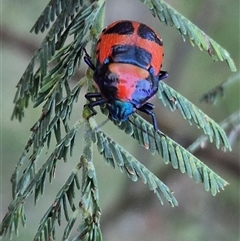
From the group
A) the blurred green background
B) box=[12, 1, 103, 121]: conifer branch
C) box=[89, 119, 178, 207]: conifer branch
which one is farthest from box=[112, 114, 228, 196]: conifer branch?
the blurred green background

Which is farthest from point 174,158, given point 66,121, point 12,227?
point 12,227

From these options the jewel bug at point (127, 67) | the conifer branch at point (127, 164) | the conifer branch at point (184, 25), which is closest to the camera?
the conifer branch at point (127, 164)

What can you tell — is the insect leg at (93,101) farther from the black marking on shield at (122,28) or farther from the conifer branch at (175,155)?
the black marking on shield at (122,28)

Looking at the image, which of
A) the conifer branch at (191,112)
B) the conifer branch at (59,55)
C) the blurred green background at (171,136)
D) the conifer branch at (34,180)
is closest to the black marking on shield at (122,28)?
the conifer branch at (59,55)

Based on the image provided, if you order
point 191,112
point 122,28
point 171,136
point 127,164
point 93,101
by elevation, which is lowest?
point 127,164

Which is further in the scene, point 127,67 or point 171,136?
A: point 171,136

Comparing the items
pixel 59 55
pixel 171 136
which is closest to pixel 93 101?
pixel 59 55

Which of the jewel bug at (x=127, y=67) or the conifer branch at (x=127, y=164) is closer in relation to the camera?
the conifer branch at (x=127, y=164)

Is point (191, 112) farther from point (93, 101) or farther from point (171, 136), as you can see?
point (171, 136)
